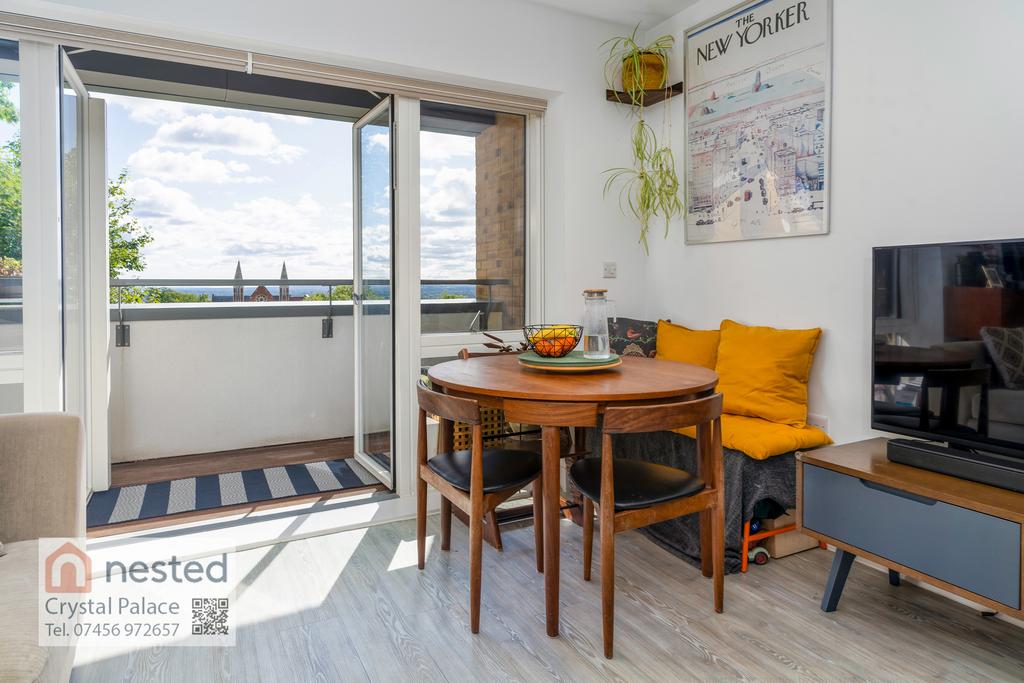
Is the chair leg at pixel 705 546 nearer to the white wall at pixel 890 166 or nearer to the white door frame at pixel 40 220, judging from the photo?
the white wall at pixel 890 166

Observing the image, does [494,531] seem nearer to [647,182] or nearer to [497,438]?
[497,438]

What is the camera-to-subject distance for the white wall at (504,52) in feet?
8.68

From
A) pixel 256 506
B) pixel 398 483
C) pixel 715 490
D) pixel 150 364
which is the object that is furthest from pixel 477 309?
pixel 150 364

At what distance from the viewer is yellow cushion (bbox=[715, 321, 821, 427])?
2738 millimetres

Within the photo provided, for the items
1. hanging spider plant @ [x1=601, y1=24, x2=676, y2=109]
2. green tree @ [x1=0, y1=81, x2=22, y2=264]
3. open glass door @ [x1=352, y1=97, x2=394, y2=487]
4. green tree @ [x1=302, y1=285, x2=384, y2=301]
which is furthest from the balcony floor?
hanging spider plant @ [x1=601, y1=24, x2=676, y2=109]

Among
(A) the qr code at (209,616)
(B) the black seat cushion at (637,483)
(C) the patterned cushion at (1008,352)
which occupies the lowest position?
(A) the qr code at (209,616)

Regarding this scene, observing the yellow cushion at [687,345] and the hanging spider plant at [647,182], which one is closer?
the yellow cushion at [687,345]

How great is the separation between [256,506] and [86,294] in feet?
4.69

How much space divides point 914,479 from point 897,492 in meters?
0.06

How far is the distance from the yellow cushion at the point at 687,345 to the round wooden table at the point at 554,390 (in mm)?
754

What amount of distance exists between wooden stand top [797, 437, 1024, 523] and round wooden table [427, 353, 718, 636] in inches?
20.0

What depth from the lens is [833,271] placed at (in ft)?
8.98

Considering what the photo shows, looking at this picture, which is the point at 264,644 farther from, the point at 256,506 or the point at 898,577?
the point at 898,577

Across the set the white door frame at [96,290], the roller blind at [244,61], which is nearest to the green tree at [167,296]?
the white door frame at [96,290]
